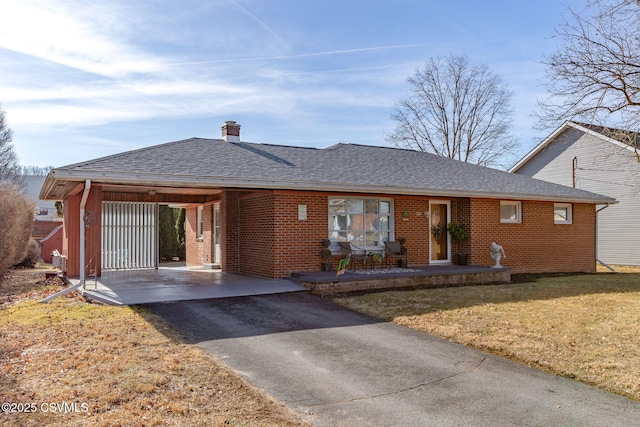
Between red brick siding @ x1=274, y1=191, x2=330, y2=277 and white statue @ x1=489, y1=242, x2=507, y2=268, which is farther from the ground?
red brick siding @ x1=274, y1=191, x2=330, y2=277

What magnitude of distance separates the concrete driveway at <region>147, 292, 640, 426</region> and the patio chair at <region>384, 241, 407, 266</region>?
549cm

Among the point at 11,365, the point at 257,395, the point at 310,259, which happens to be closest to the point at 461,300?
the point at 310,259

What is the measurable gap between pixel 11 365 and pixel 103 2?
284 inches

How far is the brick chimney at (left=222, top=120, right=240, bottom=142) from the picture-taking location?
15859 mm

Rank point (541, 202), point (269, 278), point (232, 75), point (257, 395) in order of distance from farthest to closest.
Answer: point (541, 202) < point (232, 75) < point (269, 278) < point (257, 395)

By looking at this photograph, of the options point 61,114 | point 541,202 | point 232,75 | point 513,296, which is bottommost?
point 513,296

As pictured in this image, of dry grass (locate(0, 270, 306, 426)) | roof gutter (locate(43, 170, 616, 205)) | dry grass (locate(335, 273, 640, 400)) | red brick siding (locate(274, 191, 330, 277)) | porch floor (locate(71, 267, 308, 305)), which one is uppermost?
roof gutter (locate(43, 170, 616, 205))

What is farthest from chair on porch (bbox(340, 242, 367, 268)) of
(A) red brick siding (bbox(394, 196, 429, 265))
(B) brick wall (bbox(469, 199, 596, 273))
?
(B) brick wall (bbox(469, 199, 596, 273))

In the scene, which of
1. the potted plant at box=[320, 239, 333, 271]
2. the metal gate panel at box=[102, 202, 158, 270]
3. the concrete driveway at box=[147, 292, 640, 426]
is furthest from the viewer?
the metal gate panel at box=[102, 202, 158, 270]

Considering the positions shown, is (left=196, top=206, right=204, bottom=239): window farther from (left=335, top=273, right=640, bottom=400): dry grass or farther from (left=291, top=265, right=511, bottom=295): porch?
(left=335, top=273, right=640, bottom=400): dry grass

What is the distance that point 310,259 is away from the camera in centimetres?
1258

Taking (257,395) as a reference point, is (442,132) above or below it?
above

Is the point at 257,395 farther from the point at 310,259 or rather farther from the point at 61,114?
the point at 61,114

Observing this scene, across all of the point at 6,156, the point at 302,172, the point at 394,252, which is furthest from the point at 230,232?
the point at 6,156
